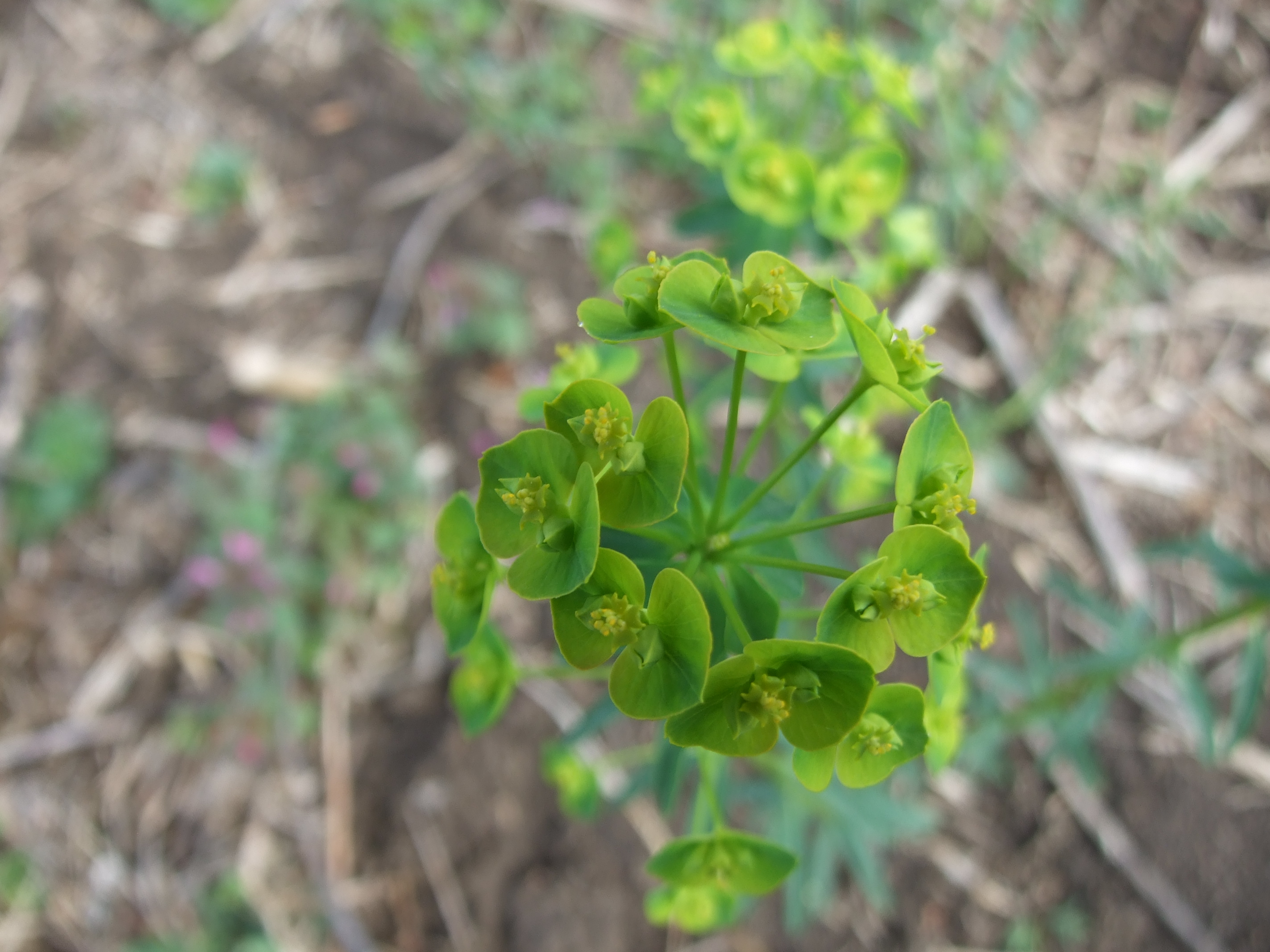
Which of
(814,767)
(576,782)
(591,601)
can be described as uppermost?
(591,601)

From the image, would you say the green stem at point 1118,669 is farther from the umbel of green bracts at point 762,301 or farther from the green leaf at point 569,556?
the green leaf at point 569,556

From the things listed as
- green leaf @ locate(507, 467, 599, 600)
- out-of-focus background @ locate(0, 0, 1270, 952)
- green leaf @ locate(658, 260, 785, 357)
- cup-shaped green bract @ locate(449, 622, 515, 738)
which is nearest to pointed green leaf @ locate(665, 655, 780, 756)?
green leaf @ locate(507, 467, 599, 600)

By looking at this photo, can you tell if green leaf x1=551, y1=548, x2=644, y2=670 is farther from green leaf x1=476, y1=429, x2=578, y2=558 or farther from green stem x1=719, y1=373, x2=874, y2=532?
green stem x1=719, y1=373, x2=874, y2=532

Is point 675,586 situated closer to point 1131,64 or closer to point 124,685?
point 124,685

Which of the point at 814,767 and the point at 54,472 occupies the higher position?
the point at 814,767

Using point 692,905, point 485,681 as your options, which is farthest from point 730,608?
point 692,905

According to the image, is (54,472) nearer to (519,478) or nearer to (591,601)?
(519,478)

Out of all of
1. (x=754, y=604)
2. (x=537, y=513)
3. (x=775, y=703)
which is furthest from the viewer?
(x=754, y=604)

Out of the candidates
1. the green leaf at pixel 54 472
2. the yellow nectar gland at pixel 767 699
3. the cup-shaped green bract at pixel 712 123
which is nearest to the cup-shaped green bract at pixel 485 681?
the yellow nectar gland at pixel 767 699
